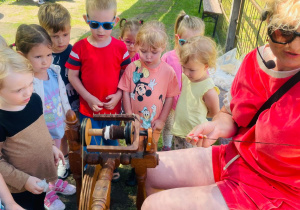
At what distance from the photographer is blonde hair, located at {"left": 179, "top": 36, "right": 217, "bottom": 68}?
2.07m

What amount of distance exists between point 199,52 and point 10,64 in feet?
4.25

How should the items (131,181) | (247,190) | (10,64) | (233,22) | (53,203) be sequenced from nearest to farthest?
1. (247,190)
2. (10,64)
3. (53,203)
4. (131,181)
5. (233,22)

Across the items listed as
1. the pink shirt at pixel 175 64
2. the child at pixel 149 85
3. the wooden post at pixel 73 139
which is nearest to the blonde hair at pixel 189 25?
the pink shirt at pixel 175 64

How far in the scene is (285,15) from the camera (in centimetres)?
112

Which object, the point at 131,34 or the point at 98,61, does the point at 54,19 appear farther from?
the point at 131,34

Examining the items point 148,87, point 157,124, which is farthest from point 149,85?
point 157,124

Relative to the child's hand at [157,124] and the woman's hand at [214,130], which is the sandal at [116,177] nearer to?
the child's hand at [157,124]

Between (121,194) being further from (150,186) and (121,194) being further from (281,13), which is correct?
(281,13)

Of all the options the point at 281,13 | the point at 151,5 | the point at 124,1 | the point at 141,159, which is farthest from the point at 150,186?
the point at 124,1

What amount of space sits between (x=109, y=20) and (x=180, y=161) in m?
1.26

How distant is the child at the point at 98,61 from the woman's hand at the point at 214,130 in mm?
905

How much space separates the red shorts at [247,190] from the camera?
51.1 inches

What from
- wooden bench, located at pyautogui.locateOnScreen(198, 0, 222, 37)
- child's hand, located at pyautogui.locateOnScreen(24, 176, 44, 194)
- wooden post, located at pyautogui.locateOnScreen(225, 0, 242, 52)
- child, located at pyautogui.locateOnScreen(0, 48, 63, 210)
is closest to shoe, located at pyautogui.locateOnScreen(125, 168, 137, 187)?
child, located at pyautogui.locateOnScreen(0, 48, 63, 210)

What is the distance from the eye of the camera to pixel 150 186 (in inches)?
67.6
